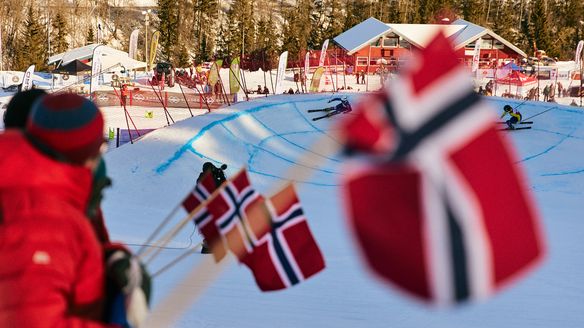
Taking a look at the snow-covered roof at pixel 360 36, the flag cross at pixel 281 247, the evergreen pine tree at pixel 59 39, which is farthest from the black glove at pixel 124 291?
the evergreen pine tree at pixel 59 39

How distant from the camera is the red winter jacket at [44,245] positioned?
5.08ft

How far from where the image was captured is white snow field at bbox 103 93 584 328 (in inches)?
232

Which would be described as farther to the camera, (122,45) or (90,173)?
(122,45)

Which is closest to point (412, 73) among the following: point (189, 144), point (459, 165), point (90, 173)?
point (459, 165)

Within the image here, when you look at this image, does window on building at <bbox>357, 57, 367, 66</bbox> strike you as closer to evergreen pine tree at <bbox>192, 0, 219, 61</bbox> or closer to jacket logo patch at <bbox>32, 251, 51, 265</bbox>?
evergreen pine tree at <bbox>192, 0, 219, 61</bbox>

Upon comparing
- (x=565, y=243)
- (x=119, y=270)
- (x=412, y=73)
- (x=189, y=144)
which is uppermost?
(x=412, y=73)

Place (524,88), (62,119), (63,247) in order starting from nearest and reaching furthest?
(63,247) < (62,119) < (524,88)

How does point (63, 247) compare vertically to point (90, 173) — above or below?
below

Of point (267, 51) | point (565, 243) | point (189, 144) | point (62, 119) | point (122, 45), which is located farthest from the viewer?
point (122, 45)

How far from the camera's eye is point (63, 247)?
1594 millimetres

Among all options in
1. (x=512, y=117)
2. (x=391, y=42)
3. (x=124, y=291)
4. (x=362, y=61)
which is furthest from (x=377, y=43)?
(x=124, y=291)

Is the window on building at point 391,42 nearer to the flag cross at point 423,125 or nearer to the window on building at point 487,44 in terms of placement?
the window on building at point 487,44

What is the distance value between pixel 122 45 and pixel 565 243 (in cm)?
4842

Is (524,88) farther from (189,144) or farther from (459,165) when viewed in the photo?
(459,165)
